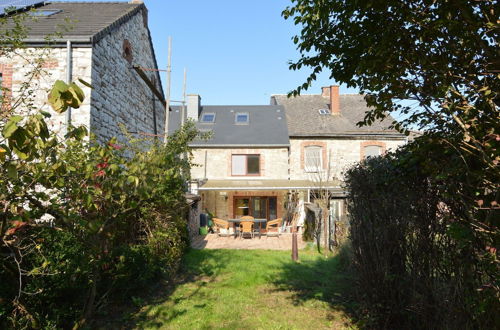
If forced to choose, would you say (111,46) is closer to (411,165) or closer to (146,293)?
(146,293)

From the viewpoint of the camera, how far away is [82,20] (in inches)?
356

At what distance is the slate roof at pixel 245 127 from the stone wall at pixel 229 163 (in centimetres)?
40

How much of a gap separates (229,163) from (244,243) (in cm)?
697

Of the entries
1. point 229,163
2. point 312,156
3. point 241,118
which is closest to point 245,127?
point 241,118

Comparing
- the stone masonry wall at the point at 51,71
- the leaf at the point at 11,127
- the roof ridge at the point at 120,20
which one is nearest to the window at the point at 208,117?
the roof ridge at the point at 120,20

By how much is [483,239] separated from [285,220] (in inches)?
667

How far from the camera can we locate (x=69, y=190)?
3773 millimetres

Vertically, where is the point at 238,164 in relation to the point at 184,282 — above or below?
above

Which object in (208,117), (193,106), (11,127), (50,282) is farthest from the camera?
(208,117)

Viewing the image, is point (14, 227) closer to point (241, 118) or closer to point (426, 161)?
point (426, 161)

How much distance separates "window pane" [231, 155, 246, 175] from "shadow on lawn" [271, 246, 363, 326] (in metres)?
10.5

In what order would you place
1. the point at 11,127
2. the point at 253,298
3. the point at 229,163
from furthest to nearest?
the point at 229,163, the point at 253,298, the point at 11,127

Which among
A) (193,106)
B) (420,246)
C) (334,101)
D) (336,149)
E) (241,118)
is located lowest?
(420,246)

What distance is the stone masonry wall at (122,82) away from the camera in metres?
7.97
